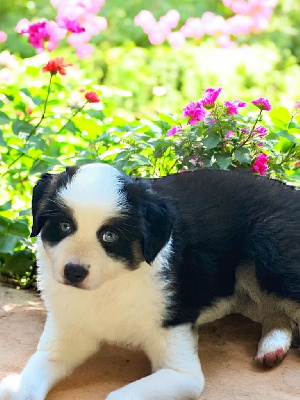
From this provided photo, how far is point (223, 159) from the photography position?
4.30 m

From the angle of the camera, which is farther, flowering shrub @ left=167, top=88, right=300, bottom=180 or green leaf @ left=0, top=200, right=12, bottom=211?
green leaf @ left=0, top=200, right=12, bottom=211

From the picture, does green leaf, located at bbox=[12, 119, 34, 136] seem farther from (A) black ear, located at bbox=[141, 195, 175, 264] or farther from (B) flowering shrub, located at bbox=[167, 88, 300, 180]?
(A) black ear, located at bbox=[141, 195, 175, 264]

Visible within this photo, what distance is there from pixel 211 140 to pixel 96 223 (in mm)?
1511

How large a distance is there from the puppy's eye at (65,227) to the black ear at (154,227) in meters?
0.31

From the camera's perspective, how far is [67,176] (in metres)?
3.12

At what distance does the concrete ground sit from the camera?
336 centimetres

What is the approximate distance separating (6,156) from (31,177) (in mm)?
264

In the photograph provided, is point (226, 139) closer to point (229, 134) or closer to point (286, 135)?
point (229, 134)

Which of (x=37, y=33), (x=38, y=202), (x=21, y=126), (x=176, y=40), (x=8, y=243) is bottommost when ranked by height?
(x=176, y=40)

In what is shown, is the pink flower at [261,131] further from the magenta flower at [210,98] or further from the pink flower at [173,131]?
the pink flower at [173,131]

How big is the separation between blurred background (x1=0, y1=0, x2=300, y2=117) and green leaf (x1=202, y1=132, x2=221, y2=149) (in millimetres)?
4539

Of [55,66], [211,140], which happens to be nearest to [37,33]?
A: [55,66]

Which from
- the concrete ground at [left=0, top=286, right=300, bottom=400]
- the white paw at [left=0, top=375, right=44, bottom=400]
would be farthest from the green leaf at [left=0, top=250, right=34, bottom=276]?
the white paw at [left=0, top=375, right=44, bottom=400]

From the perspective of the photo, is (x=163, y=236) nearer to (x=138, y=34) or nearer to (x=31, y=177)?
(x=31, y=177)
